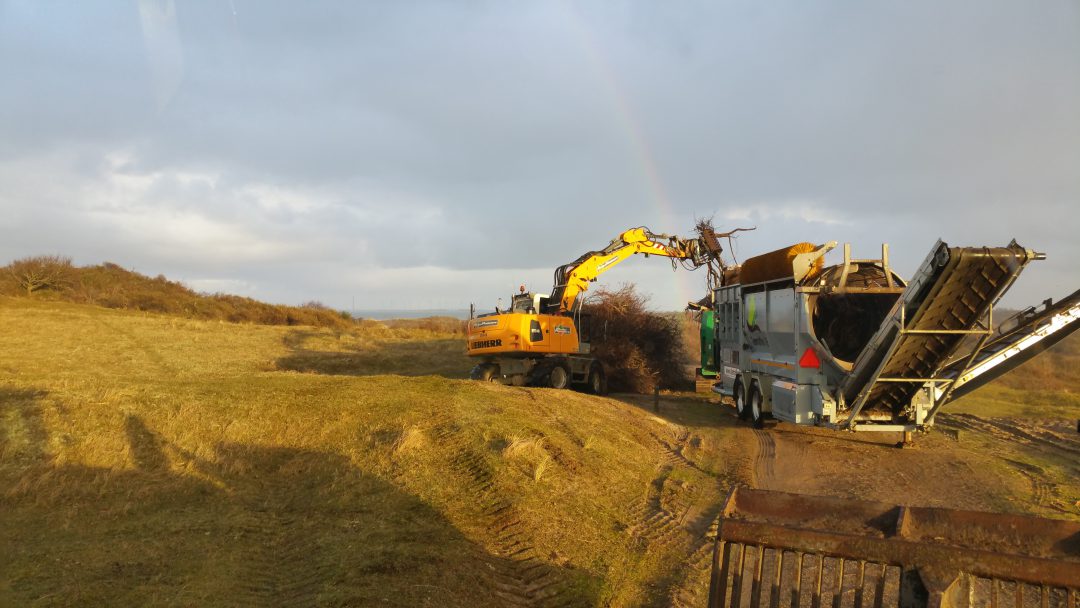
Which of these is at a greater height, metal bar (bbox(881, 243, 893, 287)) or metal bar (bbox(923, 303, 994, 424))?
metal bar (bbox(881, 243, 893, 287))

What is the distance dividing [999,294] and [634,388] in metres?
14.5

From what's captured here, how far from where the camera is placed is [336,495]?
7.34 metres

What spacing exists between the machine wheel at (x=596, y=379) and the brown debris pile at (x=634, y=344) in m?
1.69

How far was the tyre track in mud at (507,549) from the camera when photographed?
5.18 metres

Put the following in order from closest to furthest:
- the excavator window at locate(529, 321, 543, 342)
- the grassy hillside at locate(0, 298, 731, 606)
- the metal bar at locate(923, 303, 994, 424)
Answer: the grassy hillside at locate(0, 298, 731, 606)
the metal bar at locate(923, 303, 994, 424)
the excavator window at locate(529, 321, 543, 342)

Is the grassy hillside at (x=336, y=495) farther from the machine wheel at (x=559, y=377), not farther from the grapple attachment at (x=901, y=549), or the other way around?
the machine wheel at (x=559, y=377)

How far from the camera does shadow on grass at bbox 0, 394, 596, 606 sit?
485 centimetres

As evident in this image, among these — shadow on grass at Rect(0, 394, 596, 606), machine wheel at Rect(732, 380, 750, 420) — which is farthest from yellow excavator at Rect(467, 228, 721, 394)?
shadow on grass at Rect(0, 394, 596, 606)

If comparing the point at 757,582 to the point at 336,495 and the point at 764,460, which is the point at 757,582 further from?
the point at 764,460

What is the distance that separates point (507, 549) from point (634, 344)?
56.2 feet

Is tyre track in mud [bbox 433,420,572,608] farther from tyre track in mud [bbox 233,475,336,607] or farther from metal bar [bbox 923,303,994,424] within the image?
metal bar [bbox 923,303,994,424]

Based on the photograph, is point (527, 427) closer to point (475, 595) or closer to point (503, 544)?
point (503, 544)

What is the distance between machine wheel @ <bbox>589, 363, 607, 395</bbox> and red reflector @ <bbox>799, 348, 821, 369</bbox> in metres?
9.14

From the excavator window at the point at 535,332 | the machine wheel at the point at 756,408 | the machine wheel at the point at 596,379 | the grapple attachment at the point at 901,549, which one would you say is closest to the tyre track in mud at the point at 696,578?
the grapple attachment at the point at 901,549
